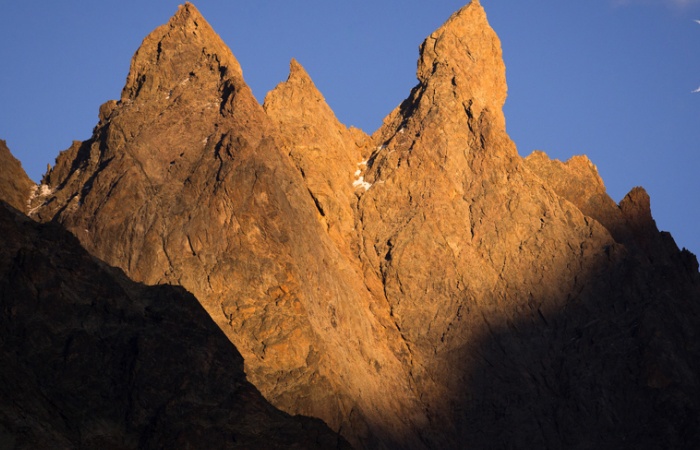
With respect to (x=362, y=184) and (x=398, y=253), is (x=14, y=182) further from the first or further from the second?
(x=398, y=253)

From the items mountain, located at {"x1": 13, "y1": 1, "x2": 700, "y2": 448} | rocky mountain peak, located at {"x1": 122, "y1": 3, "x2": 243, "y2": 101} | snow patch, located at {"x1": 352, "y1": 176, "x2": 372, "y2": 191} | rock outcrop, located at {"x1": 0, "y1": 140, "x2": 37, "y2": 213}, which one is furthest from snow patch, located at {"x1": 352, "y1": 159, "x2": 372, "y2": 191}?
rock outcrop, located at {"x1": 0, "y1": 140, "x2": 37, "y2": 213}

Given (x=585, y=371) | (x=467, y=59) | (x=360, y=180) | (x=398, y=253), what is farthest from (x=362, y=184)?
(x=585, y=371)

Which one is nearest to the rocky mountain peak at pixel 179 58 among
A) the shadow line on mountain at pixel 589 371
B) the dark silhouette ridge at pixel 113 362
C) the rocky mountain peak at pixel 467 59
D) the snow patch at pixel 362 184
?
the snow patch at pixel 362 184

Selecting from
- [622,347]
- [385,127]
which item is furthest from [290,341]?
[385,127]

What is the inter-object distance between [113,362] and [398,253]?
43834 mm

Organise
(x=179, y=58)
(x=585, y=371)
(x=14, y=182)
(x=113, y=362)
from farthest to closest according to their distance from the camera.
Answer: (x=179, y=58) → (x=14, y=182) → (x=585, y=371) → (x=113, y=362)

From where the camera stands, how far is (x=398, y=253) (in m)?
142

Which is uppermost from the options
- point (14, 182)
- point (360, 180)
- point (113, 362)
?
point (14, 182)

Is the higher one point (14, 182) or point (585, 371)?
point (14, 182)

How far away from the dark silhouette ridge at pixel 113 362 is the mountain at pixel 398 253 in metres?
13.4

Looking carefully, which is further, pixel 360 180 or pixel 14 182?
pixel 360 180

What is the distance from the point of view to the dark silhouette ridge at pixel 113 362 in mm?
96812

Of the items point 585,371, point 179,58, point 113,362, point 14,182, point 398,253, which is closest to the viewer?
point 113,362

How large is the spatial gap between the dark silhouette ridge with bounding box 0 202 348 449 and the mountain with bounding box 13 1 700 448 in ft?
44.1
